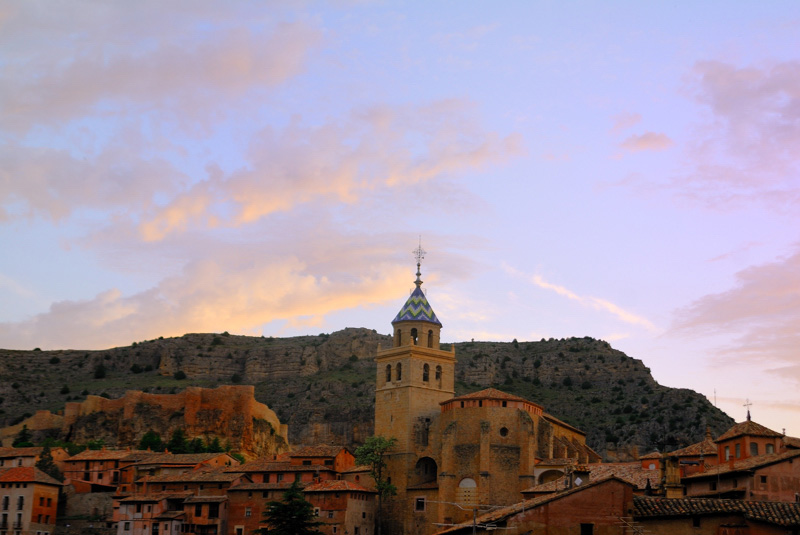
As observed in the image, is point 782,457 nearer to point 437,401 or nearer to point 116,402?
point 437,401

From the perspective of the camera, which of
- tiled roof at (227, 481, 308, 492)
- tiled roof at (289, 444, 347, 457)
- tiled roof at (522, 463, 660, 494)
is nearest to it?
tiled roof at (522, 463, 660, 494)

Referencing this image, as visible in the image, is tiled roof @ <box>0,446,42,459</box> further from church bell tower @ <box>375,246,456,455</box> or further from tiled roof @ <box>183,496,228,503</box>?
church bell tower @ <box>375,246,456,455</box>

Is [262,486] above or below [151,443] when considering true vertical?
below

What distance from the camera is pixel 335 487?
76750 millimetres

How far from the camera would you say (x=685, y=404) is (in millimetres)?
124438

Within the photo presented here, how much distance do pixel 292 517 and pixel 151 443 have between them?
4908 centimetres

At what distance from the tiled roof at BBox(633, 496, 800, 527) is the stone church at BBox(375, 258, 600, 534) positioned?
29479 mm

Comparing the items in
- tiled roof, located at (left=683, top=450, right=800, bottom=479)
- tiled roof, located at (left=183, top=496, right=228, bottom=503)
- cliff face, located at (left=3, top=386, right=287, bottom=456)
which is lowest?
tiled roof, located at (left=183, top=496, right=228, bottom=503)

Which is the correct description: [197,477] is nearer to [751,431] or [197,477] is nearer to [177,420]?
[177,420]

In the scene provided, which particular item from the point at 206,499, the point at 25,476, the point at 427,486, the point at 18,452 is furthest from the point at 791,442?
the point at 18,452

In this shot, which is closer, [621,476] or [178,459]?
[621,476]

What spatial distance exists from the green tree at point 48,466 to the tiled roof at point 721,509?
214 ft

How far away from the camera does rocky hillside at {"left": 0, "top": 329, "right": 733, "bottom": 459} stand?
125688 millimetres

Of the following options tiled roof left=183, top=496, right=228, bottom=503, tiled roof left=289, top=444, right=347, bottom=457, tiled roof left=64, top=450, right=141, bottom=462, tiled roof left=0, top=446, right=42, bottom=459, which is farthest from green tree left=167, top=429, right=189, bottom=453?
tiled roof left=183, top=496, right=228, bottom=503
